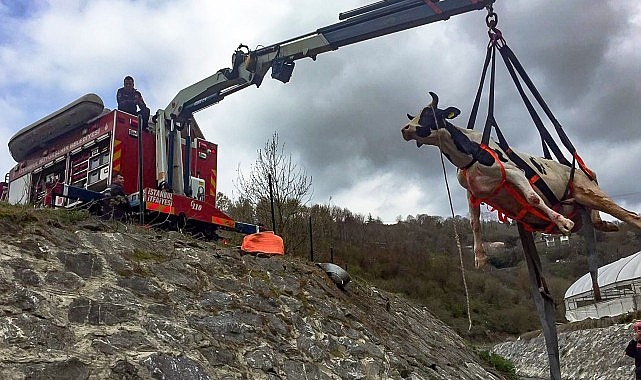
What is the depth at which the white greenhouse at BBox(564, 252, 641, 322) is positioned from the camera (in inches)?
1115

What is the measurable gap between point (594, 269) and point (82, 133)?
395 inches

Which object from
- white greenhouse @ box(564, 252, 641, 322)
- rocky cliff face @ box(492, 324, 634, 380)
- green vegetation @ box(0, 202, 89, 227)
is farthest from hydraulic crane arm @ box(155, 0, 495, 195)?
white greenhouse @ box(564, 252, 641, 322)

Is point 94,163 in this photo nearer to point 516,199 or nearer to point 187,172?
point 187,172

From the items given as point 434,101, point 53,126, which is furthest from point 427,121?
point 53,126

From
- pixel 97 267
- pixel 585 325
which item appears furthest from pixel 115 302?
pixel 585 325

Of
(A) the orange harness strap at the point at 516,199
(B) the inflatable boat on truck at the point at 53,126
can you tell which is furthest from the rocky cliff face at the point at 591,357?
(B) the inflatable boat on truck at the point at 53,126

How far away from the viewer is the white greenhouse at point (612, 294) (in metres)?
28.3

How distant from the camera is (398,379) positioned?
7.46 m

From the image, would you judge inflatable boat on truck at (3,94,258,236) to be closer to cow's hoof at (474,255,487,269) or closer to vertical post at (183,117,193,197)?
vertical post at (183,117,193,197)

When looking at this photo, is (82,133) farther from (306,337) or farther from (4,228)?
(306,337)

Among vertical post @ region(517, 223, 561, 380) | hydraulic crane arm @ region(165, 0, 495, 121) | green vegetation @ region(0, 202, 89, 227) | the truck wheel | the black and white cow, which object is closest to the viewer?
the black and white cow

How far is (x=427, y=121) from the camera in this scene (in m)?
5.71

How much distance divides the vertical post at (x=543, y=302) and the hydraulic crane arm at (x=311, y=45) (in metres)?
2.91

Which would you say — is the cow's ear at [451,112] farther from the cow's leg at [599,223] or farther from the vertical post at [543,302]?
the cow's leg at [599,223]
